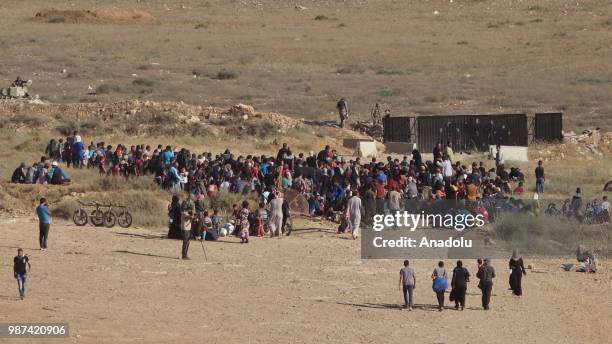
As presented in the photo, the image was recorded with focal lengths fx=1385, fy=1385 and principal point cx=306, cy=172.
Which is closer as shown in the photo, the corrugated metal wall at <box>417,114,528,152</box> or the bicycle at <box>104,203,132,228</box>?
the bicycle at <box>104,203,132,228</box>

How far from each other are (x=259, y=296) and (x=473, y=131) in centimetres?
1978

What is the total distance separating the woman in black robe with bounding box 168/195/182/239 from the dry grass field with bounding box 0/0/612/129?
21.5 meters

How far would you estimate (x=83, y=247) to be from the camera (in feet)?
87.7

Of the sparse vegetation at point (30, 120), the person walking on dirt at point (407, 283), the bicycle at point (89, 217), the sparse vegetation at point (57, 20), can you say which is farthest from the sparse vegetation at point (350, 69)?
the person walking on dirt at point (407, 283)

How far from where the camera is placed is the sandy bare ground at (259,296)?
20766mm

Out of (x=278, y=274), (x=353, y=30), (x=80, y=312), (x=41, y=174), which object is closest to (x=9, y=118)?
(x=41, y=174)

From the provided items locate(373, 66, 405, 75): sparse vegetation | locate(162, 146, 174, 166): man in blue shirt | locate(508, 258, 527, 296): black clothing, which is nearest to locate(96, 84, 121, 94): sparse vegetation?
locate(373, 66, 405, 75): sparse vegetation

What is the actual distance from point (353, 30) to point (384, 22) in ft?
12.8

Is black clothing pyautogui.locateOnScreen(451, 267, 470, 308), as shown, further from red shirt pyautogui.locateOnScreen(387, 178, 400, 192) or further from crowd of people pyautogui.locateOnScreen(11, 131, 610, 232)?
red shirt pyautogui.locateOnScreen(387, 178, 400, 192)

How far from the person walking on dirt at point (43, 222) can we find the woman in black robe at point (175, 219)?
2687 millimetres

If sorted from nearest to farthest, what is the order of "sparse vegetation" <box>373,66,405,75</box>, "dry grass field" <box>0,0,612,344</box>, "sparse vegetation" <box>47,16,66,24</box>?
"dry grass field" <box>0,0,612,344</box>, "sparse vegetation" <box>373,66,405,75</box>, "sparse vegetation" <box>47,16,66,24</box>

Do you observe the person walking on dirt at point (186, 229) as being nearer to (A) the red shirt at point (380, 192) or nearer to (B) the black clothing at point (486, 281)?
(A) the red shirt at point (380, 192)

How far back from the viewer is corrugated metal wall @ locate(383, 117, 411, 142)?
1672 inches

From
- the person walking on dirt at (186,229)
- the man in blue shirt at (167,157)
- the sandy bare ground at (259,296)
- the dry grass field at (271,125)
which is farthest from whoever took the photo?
the man in blue shirt at (167,157)
